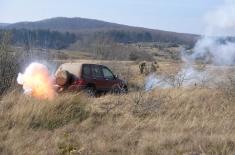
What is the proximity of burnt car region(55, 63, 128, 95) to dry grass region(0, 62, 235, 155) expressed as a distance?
131 inches

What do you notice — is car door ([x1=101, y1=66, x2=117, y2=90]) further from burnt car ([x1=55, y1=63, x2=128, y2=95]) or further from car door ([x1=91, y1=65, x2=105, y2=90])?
car door ([x1=91, y1=65, x2=105, y2=90])

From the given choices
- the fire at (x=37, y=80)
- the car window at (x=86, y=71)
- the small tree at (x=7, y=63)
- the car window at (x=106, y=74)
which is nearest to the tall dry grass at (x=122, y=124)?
the fire at (x=37, y=80)

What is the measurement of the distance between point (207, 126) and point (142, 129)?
134cm

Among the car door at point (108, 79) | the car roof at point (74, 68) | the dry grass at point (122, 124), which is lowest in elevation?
the car door at point (108, 79)

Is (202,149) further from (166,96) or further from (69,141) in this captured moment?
(166,96)

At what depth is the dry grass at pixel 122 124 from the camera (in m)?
8.44

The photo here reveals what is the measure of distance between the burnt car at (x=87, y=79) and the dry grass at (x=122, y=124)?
3336 millimetres

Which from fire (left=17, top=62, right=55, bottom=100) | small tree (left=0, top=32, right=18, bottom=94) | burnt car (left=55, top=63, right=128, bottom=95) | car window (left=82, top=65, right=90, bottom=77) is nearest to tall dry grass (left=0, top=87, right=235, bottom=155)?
fire (left=17, top=62, right=55, bottom=100)

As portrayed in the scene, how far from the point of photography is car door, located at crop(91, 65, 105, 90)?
18462 mm

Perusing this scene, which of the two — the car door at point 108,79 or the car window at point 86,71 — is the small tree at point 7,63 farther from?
the car door at point 108,79

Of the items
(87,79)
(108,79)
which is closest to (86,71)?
(87,79)

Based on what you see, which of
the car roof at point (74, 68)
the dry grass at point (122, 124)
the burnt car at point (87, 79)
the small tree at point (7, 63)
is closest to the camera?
the dry grass at point (122, 124)

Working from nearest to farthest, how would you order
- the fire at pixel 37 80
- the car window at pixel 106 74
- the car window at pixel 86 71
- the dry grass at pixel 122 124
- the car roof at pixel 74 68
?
the dry grass at pixel 122 124
the fire at pixel 37 80
the car roof at pixel 74 68
the car window at pixel 86 71
the car window at pixel 106 74

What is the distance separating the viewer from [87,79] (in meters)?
18.0
